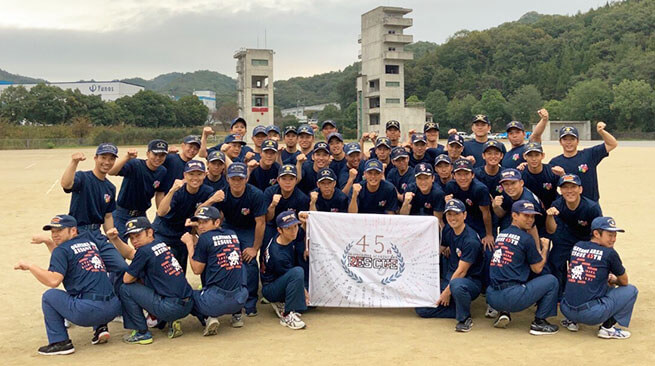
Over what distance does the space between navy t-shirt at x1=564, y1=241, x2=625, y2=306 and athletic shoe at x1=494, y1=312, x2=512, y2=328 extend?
0.75 metres

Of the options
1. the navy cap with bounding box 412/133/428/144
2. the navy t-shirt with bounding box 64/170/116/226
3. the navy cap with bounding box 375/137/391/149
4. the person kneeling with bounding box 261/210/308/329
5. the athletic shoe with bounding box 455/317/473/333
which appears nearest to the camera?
the athletic shoe with bounding box 455/317/473/333

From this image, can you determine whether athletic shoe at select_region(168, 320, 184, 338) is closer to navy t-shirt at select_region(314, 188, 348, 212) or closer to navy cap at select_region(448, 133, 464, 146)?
navy t-shirt at select_region(314, 188, 348, 212)

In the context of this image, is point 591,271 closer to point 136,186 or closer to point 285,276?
point 285,276

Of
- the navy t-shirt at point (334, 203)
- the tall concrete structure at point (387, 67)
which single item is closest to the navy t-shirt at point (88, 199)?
the navy t-shirt at point (334, 203)

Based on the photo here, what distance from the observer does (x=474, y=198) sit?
802 centimetres

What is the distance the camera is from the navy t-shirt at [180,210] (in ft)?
25.7

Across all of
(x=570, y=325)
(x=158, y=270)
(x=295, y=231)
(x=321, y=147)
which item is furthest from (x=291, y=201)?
(x=570, y=325)

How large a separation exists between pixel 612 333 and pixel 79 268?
6346 millimetres

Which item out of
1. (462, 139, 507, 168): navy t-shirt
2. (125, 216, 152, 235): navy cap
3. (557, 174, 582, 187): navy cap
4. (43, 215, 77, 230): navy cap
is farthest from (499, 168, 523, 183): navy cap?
(43, 215, 77, 230): navy cap

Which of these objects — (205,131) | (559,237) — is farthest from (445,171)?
(205,131)

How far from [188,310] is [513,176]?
14.9 feet

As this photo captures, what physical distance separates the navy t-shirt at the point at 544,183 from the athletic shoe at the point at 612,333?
79.6 inches

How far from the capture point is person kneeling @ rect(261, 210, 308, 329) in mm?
7387

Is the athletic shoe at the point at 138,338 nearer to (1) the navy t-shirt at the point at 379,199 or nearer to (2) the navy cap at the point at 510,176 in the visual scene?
(1) the navy t-shirt at the point at 379,199
